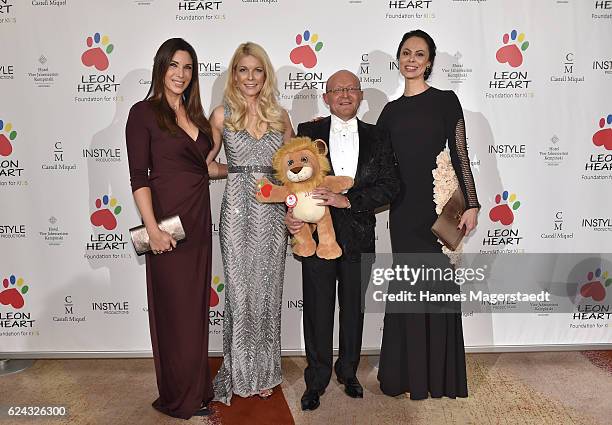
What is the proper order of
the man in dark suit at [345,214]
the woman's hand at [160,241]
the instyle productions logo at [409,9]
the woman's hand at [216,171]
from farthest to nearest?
1. the instyle productions logo at [409,9]
2. the woman's hand at [216,171]
3. the man in dark suit at [345,214]
4. the woman's hand at [160,241]

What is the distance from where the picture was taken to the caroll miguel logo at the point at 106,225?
3756mm

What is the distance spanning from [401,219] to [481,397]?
111 cm

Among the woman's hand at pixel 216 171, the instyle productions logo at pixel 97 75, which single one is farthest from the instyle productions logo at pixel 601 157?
the instyle productions logo at pixel 97 75

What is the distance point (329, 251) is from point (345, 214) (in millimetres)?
221

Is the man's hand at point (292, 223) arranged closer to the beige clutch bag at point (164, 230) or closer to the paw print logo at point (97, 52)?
the beige clutch bag at point (164, 230)

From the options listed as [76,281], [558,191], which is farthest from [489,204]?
[76,281]

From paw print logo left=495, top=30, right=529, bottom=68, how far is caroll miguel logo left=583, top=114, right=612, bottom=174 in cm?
70

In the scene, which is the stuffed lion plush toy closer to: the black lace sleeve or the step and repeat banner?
the black lace sleeve

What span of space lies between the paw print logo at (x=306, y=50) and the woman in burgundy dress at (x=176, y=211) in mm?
928

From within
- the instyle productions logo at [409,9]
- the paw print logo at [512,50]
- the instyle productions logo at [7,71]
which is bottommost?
the instyle productions logo at [7,71]

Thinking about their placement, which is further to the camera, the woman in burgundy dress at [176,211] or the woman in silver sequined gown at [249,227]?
the woman in silver sequined gown at [249,227]

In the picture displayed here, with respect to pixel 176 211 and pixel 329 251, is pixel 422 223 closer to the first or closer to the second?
pixel 329 251

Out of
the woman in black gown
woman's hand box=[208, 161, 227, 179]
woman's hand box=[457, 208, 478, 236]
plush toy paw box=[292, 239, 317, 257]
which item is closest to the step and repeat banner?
woman's hand box=[208, 161, 227, 179]

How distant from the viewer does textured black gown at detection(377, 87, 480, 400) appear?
3.01 meters
